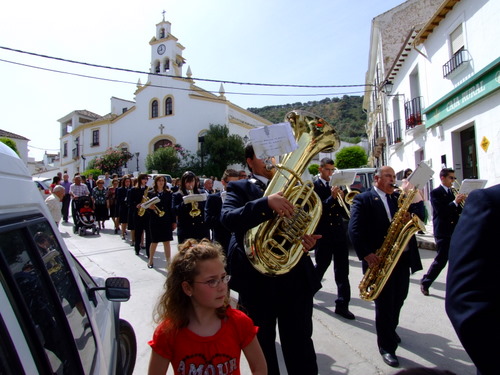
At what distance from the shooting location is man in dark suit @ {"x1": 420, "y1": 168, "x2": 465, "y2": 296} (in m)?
5.05

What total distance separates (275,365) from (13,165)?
6.42 ft

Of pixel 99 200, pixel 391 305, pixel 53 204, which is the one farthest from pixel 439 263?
pixel 99 200

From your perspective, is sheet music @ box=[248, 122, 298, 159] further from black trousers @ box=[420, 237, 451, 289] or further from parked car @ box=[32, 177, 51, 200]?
parked car @ box=[32, 177, 51, 200]

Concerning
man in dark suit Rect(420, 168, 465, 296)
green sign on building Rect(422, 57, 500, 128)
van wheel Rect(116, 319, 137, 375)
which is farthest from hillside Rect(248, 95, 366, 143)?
van wheel Rect(116, 319, 137, 375)

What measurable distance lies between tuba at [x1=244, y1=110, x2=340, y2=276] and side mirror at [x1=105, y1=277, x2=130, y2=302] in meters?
0.79

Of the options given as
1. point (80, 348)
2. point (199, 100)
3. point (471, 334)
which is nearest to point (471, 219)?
point (471, 334)

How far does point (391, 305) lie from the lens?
332cm

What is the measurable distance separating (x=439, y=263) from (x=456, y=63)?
320 inches

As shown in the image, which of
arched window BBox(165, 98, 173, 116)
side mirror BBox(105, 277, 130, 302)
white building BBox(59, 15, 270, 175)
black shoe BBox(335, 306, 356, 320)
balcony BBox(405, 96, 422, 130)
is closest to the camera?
side mirror BBox(105, 277, 130, 302)

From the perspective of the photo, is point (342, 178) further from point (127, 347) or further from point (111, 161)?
point (111, 161)

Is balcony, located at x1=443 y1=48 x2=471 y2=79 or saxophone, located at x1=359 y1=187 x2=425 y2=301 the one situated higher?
balcony, located at x1=443 y1=48 x2=471 y2=79

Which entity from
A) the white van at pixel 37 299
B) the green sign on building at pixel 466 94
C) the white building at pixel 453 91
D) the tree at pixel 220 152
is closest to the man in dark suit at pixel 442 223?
the white building at pixel 453 91

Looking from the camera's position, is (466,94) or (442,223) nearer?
(442,223)

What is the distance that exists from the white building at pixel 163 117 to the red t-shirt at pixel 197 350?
35.0 m
